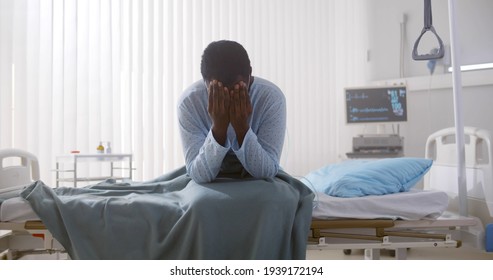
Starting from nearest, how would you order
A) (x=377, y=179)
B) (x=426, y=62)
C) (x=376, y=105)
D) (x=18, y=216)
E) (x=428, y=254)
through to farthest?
(x=18, y=216) < (x=377, y=179) < (x=428, y=254) < (x=376, y=105) < (x=426, y=62)

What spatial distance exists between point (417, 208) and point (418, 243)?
11cm

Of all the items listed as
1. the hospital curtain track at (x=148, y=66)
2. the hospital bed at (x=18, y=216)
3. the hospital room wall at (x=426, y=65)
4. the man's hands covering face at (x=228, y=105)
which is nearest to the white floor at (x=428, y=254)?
the man's hands covering face at (x=228, y=105)

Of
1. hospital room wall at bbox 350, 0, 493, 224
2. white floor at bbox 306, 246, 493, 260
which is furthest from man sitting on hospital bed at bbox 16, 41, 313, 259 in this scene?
hospital room wall at bbox 350, 0, 493, 224

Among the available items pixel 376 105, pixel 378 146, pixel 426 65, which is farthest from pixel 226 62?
pixel 426 65

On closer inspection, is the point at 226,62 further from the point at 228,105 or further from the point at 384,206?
the point at 384,206

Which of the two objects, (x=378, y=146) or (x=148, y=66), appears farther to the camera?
(x=148, y=66)

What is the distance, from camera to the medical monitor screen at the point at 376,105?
320 cm

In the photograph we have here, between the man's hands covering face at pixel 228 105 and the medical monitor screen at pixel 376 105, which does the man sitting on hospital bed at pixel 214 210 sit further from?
the medical monitor screen at pixel 376 105

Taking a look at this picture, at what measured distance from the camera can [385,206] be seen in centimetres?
137

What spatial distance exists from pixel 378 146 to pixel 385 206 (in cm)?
174

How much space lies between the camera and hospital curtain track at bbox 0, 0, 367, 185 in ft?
10.2

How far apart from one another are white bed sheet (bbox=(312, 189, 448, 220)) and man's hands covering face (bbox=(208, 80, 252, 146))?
0.37m
